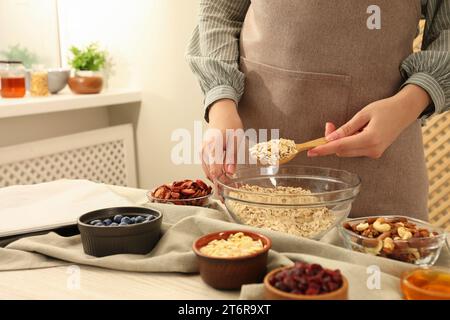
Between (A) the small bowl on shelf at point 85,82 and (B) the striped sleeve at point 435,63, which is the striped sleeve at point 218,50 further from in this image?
(A) the small bowl on shelf at point 85,82

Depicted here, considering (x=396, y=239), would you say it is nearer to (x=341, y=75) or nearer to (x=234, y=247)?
(x=234, y=247)

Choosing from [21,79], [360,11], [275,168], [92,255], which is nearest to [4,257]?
[92,255]

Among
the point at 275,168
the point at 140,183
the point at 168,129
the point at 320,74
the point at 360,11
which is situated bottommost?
the point at 140,183

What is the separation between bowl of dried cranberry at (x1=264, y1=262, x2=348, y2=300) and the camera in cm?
76

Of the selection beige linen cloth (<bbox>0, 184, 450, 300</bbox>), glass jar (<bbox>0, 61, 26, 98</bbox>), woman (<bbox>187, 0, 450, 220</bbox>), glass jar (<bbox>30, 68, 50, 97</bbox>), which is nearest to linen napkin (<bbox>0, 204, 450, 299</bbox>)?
beige linen cloth (<bbox>0, 184, 450, 300</bbox>)

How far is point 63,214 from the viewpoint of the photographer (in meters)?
1.23

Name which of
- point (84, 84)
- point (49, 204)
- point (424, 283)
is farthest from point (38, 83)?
point (424, 283)

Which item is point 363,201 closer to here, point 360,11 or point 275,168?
point 275,168

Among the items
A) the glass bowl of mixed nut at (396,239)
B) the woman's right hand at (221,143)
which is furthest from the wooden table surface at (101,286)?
the woman's right hand at (221,143)

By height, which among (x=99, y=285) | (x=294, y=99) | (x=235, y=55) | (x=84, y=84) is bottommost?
(x=99, y=285)

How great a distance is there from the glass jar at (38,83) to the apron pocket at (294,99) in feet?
5.32

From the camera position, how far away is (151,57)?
10.0ft

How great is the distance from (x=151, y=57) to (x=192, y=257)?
221 cm

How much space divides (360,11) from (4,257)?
0.93 m
